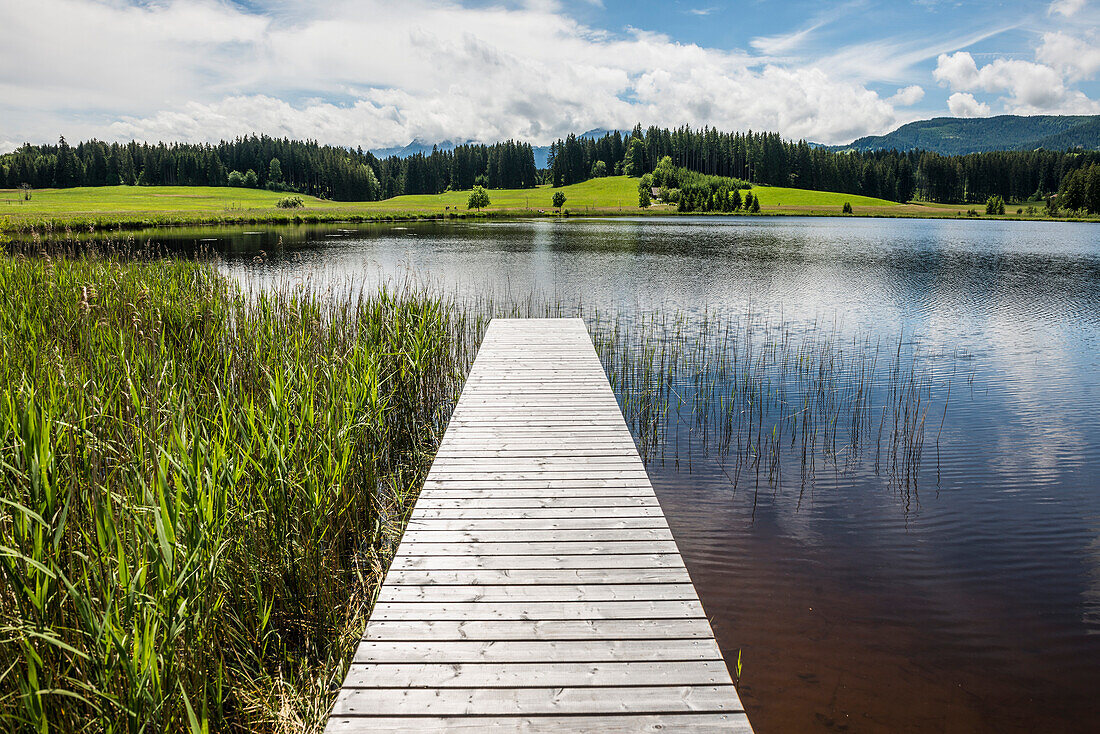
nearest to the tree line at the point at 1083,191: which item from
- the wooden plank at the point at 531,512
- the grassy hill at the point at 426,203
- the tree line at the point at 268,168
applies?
the grassy hill at the point at 426,203

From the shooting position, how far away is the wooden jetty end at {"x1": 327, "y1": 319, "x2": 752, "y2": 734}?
102 inches

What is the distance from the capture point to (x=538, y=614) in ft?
10.6

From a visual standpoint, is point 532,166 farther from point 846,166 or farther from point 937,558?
point 937,558

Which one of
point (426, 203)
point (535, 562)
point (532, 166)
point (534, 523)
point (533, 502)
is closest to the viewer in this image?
point (535, 562)

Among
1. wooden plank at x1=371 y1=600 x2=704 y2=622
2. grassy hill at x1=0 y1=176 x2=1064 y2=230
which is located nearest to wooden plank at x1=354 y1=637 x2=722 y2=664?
wooden plank at x1=371 y1=600 x2=704 y2=622

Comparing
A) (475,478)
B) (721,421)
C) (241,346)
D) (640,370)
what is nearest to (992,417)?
(721,421)

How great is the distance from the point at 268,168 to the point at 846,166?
358 ft

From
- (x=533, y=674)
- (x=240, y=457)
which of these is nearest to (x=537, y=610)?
(x=533, y=674)

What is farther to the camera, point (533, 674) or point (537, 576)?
point (537, 576)

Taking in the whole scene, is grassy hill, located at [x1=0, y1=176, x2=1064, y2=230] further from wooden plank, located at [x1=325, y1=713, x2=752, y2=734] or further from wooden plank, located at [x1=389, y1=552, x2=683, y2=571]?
wooden plank, located at [x1=325, y1=713, x2=752, y2=734]

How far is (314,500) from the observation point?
3.92 m

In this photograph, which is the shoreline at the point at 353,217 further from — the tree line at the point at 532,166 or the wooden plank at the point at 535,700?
the tree line at the point at 532,166

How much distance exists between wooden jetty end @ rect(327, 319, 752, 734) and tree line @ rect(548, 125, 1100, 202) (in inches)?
4807

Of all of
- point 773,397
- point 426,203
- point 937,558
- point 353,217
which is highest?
point 426,203
